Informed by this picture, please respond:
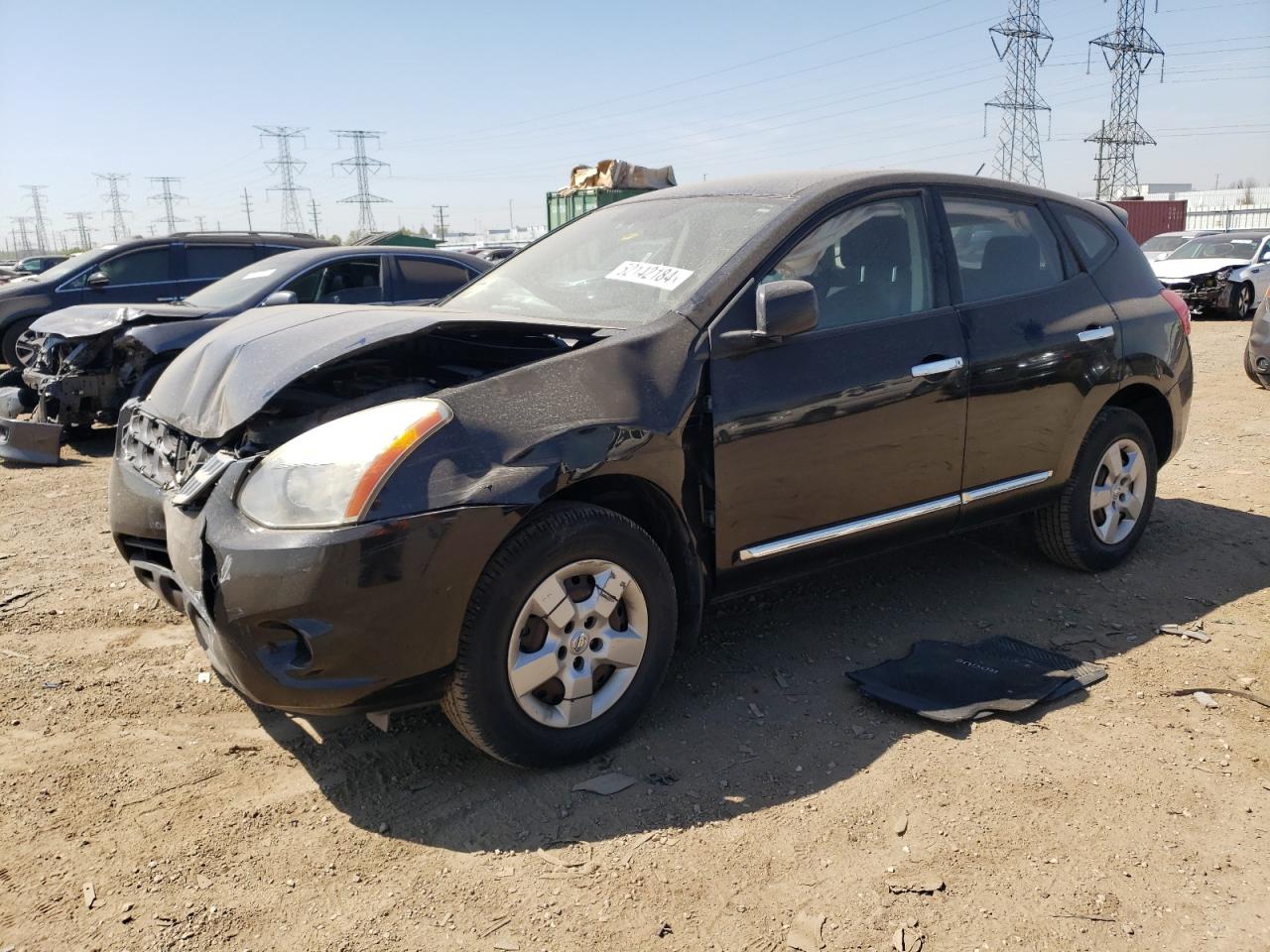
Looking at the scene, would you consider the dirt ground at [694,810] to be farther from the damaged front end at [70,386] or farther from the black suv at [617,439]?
the damaged front end at [70,386]

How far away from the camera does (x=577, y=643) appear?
292 centimetres

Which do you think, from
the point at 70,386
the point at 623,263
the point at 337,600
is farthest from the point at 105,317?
the point at 337,600

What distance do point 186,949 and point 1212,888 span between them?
99.0 inches

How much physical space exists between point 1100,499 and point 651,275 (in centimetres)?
250

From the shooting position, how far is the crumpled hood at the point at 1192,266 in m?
17.5

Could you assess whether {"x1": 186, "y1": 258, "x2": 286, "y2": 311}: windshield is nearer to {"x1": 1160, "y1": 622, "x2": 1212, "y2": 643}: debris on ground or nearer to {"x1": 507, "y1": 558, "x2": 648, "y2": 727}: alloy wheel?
{"x1": 507, "y1": 558, "x2": 648, "y2": 727}: alloy wheel

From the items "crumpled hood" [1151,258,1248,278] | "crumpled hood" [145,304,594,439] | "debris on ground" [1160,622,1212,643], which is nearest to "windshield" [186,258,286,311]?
"crumpled hood" [145,304,594,439]

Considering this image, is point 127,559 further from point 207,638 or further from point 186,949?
point 186,949

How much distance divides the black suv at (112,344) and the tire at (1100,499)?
497 cm

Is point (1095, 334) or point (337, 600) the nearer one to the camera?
point (337, 600)

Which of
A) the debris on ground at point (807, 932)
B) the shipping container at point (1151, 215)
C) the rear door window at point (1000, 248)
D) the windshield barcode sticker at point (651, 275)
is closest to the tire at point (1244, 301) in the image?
the rear door window at point (1000, 248)

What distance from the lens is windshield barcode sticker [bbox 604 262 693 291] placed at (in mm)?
3473

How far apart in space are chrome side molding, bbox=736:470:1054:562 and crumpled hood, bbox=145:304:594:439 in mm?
1054

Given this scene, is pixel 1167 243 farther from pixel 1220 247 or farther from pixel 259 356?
pixel 259 356
